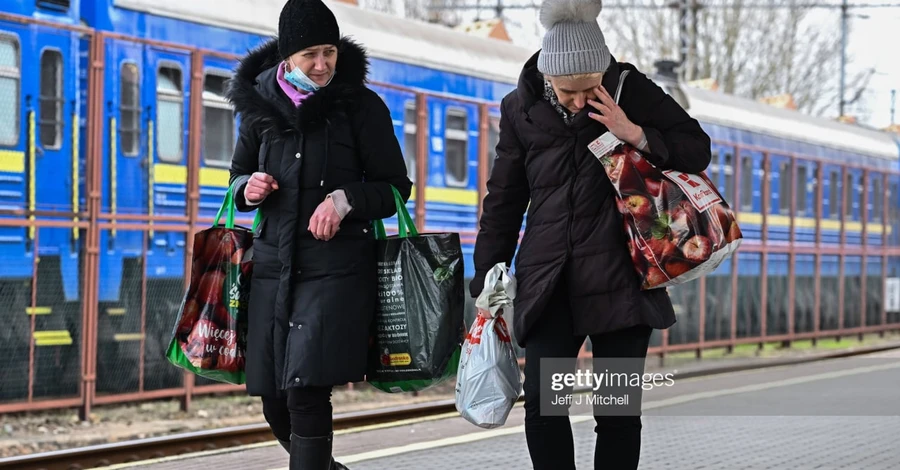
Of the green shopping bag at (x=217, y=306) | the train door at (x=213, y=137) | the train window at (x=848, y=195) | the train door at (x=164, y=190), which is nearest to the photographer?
the green shopping bag at (x=217, y=306)

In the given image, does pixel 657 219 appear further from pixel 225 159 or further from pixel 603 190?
pixel 225 159

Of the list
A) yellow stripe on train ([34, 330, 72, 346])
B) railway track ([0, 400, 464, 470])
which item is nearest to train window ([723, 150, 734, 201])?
railway track ([0, 400, 464, 470])

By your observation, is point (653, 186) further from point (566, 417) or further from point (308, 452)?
point (308, 452)

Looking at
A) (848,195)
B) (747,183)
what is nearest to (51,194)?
(747,183)

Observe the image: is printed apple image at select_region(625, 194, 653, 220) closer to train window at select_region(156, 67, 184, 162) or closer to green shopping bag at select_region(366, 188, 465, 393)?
green shopping bag at select_region(366, 188, 465, 393)

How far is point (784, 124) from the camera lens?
866 inches

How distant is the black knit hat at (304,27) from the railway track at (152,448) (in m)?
3.33

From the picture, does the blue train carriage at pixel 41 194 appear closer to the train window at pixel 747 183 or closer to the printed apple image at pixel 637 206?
the printed apple image at pixel 637 206

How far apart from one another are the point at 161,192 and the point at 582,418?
11.9 ft

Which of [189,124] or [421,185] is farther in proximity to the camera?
[421,185]

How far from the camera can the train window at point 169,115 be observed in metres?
10.6

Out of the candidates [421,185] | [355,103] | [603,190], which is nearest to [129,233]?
[421,185]

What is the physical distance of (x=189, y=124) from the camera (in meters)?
10.5

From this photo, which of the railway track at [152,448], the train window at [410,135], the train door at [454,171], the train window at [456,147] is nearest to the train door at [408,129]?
the train window at [410,135]
